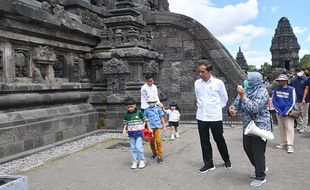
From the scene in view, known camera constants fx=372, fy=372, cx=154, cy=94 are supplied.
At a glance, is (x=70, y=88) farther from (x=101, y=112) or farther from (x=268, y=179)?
(x=268, y=179)

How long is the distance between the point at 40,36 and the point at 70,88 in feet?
5.55

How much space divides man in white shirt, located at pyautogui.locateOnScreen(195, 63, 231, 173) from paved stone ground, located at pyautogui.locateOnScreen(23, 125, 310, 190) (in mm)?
358

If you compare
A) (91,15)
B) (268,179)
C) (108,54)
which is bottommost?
(268,179)

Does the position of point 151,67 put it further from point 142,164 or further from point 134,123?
point 142,164

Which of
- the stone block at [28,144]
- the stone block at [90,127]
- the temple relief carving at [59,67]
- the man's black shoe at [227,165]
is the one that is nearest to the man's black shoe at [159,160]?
the man's black shoe at [227,165]

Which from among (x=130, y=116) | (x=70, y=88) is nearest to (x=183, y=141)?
(x=130, y=116)

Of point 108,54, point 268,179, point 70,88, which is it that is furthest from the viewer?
point 108,54

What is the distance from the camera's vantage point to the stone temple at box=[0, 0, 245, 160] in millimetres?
7348

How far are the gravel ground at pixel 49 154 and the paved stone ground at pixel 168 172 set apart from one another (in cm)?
33

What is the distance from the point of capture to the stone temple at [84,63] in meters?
7.35

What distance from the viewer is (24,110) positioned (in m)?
7.63

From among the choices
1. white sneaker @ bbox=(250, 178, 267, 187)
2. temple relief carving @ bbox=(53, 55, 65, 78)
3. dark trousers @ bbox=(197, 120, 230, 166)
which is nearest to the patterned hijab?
dark trousers @ bbox=(197, 120, 230, 166)

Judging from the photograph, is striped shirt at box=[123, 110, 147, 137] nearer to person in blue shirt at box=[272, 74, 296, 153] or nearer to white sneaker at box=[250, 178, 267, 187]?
white sneaker at box=[250, 178, 267, 187]


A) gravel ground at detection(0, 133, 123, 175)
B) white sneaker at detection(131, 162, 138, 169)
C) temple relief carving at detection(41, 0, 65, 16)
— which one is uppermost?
temple relief carving at detection(41, 0, 65, 16)
